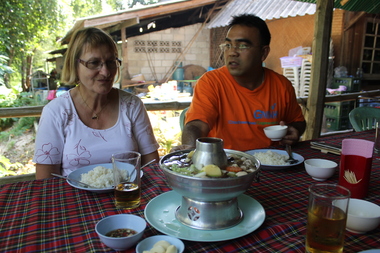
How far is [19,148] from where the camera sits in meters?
8.43

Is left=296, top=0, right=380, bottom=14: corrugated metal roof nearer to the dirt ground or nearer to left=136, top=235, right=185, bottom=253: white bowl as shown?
left=136, top=235, right=185, bottom=253: white bowl

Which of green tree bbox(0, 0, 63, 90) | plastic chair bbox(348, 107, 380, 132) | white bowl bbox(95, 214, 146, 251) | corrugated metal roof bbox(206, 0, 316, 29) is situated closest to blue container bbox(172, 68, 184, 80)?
corrugated metal roof bbox(206, 0, 316, 29)

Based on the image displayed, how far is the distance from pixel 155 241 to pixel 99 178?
579 mm

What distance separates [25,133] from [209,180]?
33.7ft

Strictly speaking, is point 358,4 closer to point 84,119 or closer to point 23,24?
point 84,119

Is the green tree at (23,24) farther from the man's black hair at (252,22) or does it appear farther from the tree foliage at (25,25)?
the man's black hair at (252,22)

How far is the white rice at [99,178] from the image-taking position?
1360 millimetres

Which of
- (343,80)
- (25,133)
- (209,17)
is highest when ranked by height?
(209,17)

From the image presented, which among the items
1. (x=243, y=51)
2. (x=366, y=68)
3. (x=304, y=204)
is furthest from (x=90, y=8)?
(x=304, y=204)

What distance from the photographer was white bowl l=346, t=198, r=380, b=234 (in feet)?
3.21

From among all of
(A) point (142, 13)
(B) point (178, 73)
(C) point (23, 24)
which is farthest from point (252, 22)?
(C) point (23, 24)

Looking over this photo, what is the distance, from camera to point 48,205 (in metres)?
1.23

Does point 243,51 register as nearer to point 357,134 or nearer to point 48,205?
point 357,134

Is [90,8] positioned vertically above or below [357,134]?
above
